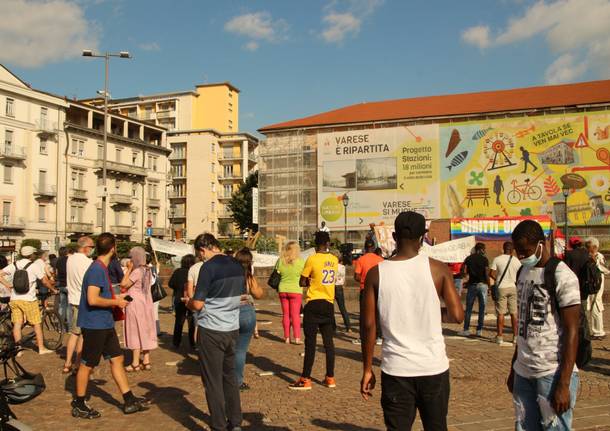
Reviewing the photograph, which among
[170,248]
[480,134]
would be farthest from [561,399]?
[480,134]

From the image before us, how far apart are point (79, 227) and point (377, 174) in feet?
97.0

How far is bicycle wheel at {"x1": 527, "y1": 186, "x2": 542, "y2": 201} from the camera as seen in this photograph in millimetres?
52375

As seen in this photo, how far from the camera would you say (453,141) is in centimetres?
5534

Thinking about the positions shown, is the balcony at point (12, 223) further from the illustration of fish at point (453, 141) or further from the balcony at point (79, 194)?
the illustration of fish at point (453, 141)

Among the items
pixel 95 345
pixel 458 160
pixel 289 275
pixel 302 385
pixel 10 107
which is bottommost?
pixel 302 385

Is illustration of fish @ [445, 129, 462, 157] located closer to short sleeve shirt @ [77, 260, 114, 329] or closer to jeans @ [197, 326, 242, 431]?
short sleeve shirt @ [77, 260, 114, 329]

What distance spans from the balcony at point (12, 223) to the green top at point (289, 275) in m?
50.1

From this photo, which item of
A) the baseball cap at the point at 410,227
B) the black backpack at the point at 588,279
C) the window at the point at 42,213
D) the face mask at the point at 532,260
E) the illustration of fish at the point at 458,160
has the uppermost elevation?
the illustration of fish at the point at 458,160

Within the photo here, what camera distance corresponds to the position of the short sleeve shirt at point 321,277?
26.0ft

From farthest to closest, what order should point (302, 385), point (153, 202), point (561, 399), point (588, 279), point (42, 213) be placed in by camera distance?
point (153, 202) < point (42, 213) < point (588, 279) < point (302, 385) < point (561, 399)

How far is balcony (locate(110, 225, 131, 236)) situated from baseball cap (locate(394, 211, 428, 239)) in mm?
64810

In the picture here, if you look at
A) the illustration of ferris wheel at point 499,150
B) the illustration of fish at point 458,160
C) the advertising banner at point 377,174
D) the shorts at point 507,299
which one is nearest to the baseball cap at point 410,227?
the shorts at point 507,299

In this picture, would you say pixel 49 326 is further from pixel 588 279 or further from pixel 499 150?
pixel 499 150

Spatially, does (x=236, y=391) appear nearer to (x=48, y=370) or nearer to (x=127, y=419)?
(x=127, y=419)
